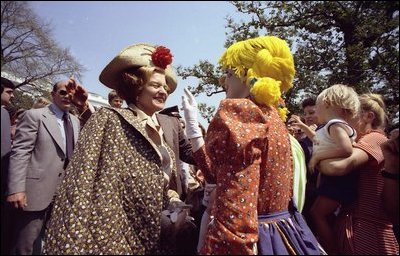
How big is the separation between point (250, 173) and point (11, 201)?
2507 millimetres

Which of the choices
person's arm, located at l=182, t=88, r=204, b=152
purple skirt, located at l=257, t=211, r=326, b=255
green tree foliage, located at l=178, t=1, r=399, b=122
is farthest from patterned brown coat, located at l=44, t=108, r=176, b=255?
green tree foliage, located at l=178, t=1, r=399, b=122

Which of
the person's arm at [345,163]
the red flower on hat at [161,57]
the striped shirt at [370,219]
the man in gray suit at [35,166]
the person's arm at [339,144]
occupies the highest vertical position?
the red flower on hat at [161,57]

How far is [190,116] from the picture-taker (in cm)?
234

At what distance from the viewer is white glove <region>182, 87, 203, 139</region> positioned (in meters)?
2.26

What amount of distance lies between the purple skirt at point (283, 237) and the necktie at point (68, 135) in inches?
102

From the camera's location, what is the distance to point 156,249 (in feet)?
6.51

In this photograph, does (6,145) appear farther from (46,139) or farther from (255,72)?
(46,139)

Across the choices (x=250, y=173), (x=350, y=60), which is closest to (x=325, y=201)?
(x=250, y=173)

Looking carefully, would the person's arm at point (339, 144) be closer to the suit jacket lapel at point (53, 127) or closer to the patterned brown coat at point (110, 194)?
the patterned brown coat at point (110, 194)

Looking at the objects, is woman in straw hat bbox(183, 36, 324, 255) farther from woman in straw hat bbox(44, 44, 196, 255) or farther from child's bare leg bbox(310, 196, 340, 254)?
child's bare leg bbox(310, 196, 340, 254)

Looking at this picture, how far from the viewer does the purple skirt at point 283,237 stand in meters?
1.65

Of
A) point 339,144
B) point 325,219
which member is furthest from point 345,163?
point 325,219

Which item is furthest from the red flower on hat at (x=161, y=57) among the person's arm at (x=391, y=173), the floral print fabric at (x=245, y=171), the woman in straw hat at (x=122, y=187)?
the person's arm at (x=391, y=173)

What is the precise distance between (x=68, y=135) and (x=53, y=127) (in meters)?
0.20
